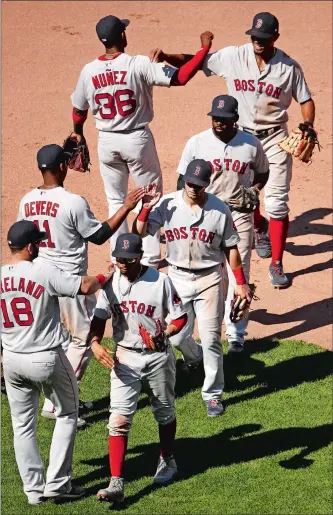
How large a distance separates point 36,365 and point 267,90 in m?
4.39

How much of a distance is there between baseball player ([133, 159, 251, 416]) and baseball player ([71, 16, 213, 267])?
4.83 feet

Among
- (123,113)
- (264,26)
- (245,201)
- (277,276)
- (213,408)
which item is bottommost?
(213,408)

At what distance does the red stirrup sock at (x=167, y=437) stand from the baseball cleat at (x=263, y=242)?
159 inches

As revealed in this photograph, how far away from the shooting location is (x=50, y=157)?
30.5ft

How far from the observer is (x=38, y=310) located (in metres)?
8.48

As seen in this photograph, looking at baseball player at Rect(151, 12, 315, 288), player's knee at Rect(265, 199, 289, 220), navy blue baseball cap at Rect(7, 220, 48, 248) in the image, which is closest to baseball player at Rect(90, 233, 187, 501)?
navy blue baseball cap at Rect(7, 220, 48, 248)

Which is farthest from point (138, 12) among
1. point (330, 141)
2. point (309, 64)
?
point (330, 141)

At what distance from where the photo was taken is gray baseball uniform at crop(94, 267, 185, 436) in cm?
879

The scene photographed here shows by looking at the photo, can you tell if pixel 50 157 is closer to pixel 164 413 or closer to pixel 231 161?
pixel 231 161

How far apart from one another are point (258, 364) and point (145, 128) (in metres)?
2.35

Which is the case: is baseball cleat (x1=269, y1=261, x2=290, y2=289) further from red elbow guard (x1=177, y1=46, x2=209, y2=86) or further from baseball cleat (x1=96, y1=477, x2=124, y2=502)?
baseball cleat (x1=96, y1=477, x2=124, y2=502)

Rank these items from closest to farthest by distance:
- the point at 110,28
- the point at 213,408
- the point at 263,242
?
1. the point at 213,408
2. the point at 110,28
3. the point at 263,242

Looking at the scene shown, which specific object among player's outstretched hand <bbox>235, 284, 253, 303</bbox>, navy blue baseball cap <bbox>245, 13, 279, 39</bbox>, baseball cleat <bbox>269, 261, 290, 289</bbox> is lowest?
baseball cleat <bbox>269, 261, 290, 289</bbox>

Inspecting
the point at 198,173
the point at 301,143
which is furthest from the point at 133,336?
the point at 301,143
